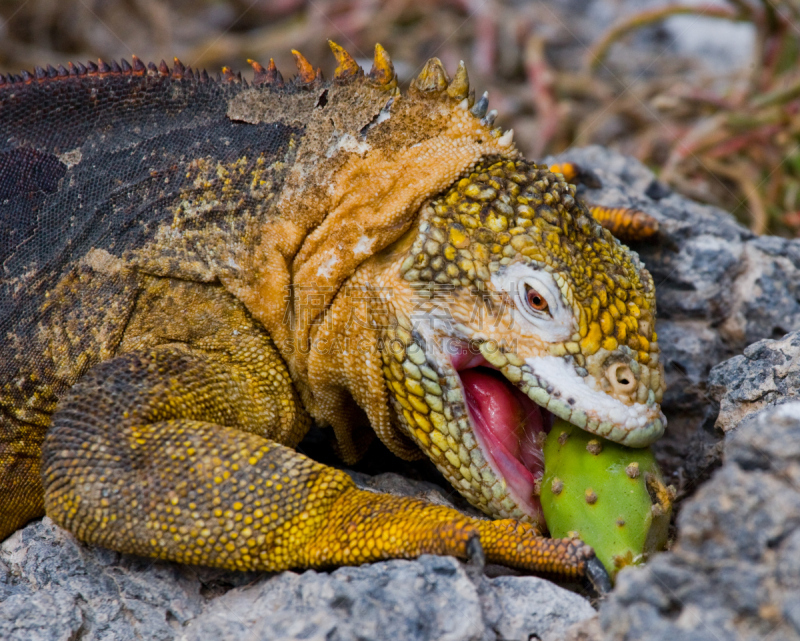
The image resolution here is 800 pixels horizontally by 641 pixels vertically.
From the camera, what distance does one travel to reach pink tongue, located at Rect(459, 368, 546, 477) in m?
3.58

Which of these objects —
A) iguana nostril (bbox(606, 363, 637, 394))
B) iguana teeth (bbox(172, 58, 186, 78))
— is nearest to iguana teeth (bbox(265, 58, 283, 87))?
iguana teeth (bbox(172, 58, 186, 78))

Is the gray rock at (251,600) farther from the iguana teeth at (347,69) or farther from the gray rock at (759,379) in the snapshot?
the iguana teeth at (347,69)

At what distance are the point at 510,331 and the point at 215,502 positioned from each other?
4.38ft

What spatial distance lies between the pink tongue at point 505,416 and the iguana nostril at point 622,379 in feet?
1.55

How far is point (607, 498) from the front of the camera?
3248 mm

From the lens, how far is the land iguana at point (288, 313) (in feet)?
10.6

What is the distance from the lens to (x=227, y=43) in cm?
1034

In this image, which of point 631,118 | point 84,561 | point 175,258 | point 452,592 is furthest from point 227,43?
point 452,592

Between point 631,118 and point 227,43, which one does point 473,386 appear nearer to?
point 631,118

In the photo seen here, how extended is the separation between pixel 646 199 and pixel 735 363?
5.75ft

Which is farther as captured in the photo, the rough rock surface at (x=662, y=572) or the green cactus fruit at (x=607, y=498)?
the green cactus fruit at (x=607, y=498)

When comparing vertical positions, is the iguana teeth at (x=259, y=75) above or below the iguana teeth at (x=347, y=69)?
below

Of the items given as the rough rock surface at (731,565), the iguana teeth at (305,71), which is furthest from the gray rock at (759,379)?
the iguana teeth at (305,71)

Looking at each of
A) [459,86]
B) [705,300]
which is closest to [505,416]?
[459,86]
